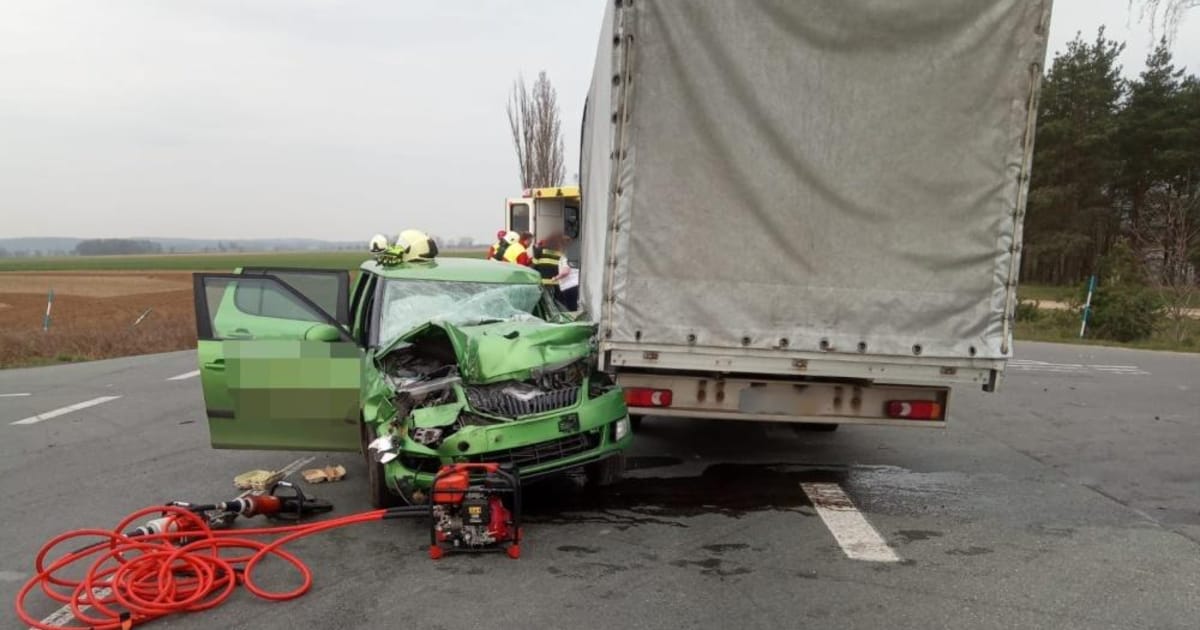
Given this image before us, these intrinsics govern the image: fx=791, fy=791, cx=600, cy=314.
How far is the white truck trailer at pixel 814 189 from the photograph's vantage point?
4.54 meters

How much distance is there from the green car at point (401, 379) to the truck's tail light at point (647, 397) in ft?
0.30

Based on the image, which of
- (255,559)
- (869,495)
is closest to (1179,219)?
(869,495)

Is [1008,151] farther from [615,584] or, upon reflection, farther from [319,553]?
[319,553]

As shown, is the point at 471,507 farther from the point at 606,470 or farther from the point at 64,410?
the point at 64,410

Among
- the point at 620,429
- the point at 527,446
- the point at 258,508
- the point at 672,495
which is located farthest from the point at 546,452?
the point at 258,508

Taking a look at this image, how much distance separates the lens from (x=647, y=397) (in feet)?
16.5

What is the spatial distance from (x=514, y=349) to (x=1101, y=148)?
43002 millimetres

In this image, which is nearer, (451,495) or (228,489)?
(451,495)

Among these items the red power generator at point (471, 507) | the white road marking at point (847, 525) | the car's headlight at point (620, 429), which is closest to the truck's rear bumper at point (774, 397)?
the car's headlight at point (620, 429)

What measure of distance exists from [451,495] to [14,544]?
2734 mm

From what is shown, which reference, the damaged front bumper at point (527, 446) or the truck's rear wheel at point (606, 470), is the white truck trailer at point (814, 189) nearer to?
the damaged front bumper at point (527, 446)

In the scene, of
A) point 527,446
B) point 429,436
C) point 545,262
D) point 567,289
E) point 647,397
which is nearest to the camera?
point 429,436

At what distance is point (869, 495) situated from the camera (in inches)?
221

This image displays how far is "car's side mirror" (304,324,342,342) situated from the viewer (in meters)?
5.34
